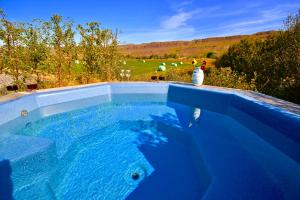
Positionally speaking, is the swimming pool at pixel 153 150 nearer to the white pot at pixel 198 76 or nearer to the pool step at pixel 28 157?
the pool step at pixel 28 157

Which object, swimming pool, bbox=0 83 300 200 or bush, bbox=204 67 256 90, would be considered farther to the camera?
bush, bbox=204 67 256 90

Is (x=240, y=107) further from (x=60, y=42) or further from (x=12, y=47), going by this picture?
(x=12, y=47)

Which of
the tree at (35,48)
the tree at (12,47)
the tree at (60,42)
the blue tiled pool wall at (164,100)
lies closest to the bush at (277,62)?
the blue tiled pool wall at (164,100)

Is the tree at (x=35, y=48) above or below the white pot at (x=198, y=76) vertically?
above

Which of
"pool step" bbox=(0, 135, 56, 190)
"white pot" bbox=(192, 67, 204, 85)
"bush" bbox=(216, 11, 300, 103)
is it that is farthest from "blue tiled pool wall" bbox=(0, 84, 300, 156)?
"bush" bbox=(216, 11, 300, 103)

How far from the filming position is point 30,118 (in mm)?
5688

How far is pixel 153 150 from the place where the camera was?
411 cm

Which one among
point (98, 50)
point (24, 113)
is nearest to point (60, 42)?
point (98, 50)

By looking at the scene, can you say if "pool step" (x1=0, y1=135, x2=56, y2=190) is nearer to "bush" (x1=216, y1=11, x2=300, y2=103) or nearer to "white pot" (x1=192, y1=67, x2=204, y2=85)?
"white pot" (x1=192, y1=67, x2=204, y2=85)

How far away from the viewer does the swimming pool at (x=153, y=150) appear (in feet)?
9.55

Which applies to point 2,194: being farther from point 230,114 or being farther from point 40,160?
point 230,114

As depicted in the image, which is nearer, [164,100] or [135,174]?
[135,174]

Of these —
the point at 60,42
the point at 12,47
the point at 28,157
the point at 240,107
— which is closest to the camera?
the point at 28,157

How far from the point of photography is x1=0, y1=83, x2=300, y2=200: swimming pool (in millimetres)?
2910
